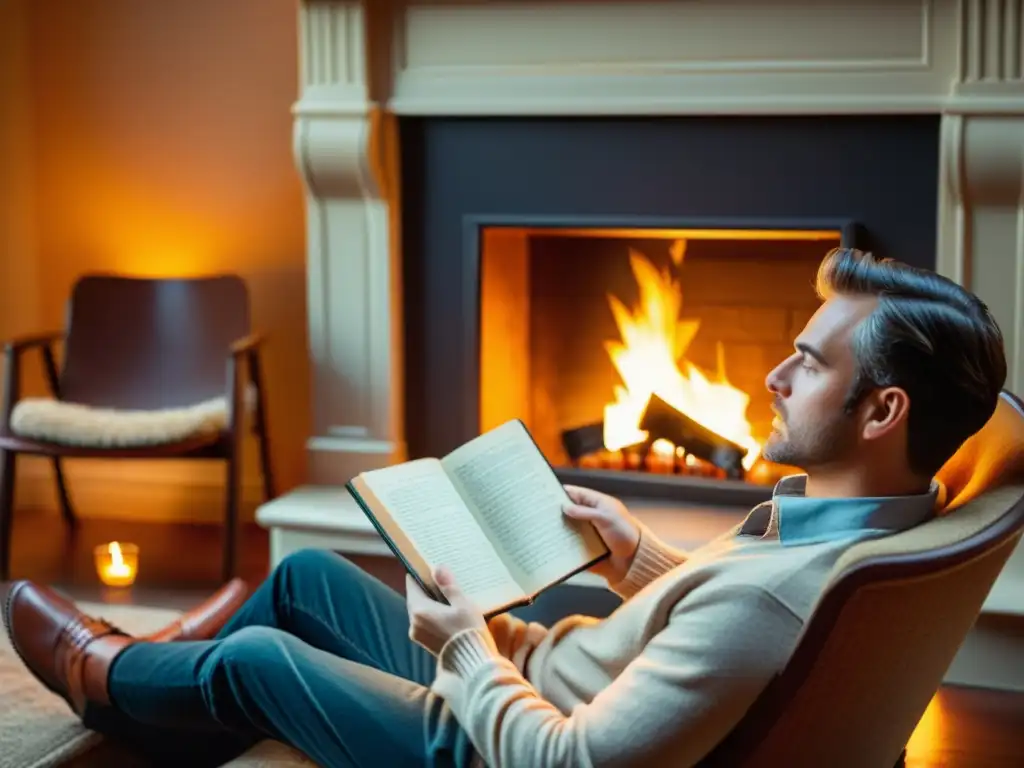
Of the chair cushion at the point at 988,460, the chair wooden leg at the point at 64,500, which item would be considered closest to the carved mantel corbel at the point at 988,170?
the chair cushion at the point at 988,460

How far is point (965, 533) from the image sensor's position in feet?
4.13

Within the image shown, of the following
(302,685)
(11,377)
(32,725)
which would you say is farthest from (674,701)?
(11,377)

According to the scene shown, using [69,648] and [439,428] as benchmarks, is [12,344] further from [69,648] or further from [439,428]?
[69,648]

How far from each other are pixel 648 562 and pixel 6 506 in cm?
187

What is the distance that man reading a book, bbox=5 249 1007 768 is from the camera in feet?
4.18

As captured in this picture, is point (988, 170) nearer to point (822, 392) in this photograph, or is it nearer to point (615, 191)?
point (615, 191)

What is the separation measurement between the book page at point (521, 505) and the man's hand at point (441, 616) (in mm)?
131

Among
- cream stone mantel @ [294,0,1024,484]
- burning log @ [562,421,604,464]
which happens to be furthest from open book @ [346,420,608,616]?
burning log @ [562,421,604,464]

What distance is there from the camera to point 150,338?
3312 mm

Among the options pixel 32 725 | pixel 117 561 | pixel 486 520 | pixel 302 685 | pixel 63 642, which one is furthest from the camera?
pixel 117 561

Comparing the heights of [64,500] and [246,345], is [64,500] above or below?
below

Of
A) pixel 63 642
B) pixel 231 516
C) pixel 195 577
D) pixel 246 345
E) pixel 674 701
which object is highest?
pixel 246 345

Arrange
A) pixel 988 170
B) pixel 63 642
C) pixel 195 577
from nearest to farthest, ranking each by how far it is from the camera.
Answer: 1. pixel 63 642
2. pixel 988 170
3. pixel 195 577

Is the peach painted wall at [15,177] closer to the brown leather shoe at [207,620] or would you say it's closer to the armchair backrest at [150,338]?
the armchair backrest at [150,338]
